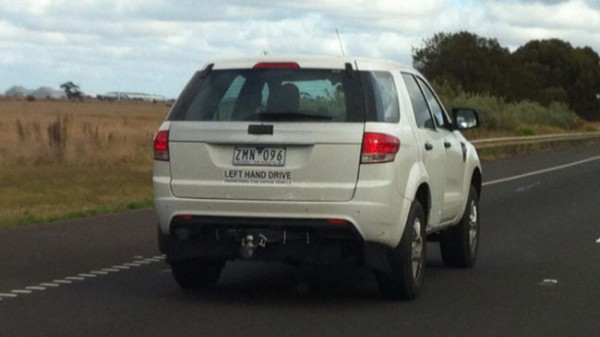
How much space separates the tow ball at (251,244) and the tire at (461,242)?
318cm

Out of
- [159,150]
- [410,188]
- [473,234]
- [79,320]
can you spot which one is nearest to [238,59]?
[159,150]

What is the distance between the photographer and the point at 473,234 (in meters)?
13.1

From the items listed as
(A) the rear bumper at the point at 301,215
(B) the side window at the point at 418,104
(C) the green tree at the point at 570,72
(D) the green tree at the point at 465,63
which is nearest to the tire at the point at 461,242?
(B) the side window at the point at 418,104

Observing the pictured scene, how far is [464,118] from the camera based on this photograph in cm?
1278

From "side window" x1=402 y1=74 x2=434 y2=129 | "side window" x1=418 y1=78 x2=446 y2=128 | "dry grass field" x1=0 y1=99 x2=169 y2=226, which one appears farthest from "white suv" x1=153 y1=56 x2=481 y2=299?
"dry grass field" x1=0 y1=99 x2=169 y2=226

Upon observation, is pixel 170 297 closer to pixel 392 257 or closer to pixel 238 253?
pixel 238 253

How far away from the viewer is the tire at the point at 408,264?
10.1 m

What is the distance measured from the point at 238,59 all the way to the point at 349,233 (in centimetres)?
172

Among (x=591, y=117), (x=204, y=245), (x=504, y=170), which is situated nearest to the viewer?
(x=204, y=245)

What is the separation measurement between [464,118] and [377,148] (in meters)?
3.18

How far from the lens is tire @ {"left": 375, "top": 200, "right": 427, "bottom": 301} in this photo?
1007cm

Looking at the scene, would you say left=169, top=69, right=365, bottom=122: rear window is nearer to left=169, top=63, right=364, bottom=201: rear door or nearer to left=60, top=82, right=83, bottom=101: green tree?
left=169, top=63, right=364, bottom=201: rear door

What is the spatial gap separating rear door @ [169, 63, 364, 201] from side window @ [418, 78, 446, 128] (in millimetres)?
1921

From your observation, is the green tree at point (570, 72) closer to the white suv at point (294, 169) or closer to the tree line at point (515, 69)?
the tree line at point (515, 69)
